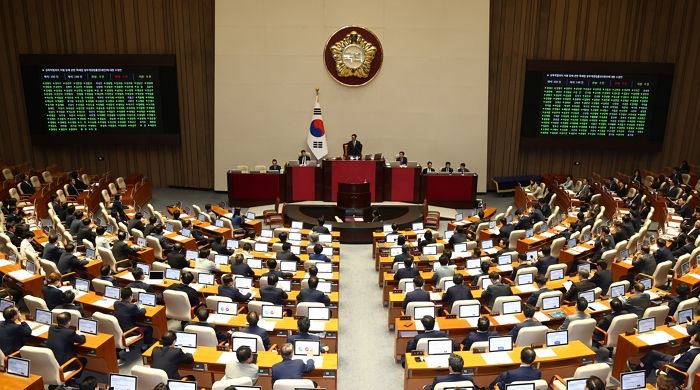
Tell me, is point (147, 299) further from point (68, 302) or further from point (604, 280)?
point (604, 280)

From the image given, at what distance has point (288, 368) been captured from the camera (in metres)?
6.96

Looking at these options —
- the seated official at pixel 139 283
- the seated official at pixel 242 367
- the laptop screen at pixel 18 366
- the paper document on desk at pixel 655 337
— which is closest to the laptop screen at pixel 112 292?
the seated official at pixel 139 283

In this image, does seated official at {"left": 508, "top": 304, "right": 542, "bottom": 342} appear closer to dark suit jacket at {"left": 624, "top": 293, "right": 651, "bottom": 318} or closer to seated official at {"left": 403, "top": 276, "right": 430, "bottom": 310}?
seated official at {"left": 403, "top": 276, "right": 430, "bottom": 310}

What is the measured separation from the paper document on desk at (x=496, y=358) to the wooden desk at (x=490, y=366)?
38 millimetres

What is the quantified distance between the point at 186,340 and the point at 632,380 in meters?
5.67

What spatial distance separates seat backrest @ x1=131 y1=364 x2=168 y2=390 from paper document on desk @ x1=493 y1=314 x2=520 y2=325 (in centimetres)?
499

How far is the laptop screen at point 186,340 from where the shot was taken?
7.82 meters

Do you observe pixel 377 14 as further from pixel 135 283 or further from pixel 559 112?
pixel 135 283

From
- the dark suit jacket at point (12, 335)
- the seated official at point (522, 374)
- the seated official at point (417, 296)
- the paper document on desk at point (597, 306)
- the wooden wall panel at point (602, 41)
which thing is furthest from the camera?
the wooden wall panel at point (602, 41)

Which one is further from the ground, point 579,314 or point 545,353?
point 579,314

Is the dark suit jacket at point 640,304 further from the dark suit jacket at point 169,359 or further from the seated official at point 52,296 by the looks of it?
the seated official at point 52,296

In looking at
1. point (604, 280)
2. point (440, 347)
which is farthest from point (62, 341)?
point (604, 280)

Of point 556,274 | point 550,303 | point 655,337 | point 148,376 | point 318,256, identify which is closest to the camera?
point 148,376

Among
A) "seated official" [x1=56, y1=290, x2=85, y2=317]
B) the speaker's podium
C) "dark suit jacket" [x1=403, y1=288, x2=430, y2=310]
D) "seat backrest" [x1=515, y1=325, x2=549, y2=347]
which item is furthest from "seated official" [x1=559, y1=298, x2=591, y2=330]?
the speaker's podium
